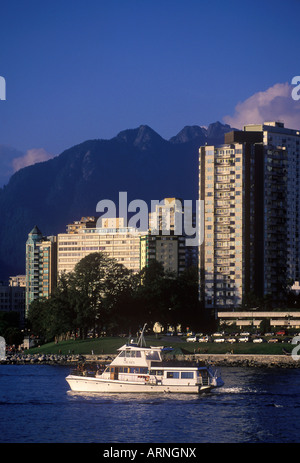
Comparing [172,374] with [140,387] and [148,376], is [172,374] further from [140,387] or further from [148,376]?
[140,387]

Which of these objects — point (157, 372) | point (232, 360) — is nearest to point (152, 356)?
point (157, 372)

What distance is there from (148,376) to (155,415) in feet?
56.4

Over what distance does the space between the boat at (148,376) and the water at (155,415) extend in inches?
66.4

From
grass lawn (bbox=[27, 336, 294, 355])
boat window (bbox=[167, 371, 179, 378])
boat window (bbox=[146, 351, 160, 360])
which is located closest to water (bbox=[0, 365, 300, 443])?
boat window (bbox=[167, 371, 179, 378])

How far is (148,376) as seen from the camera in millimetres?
108812

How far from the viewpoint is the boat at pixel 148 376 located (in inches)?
4272

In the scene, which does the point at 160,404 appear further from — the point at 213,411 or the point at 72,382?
the point at 72,382

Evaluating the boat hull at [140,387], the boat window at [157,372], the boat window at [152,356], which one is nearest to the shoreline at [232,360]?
the boat window at [152,356]

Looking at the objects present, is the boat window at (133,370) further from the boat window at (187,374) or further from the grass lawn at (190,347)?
the grass lawn at (190,347)

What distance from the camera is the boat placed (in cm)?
10850

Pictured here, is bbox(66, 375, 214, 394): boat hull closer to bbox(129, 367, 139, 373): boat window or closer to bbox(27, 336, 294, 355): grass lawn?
bbox(129, 367, 139, 373): boat window

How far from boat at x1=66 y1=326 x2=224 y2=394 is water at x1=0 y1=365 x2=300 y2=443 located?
5.53 ft

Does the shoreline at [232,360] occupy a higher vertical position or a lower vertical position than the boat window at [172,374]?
lower
